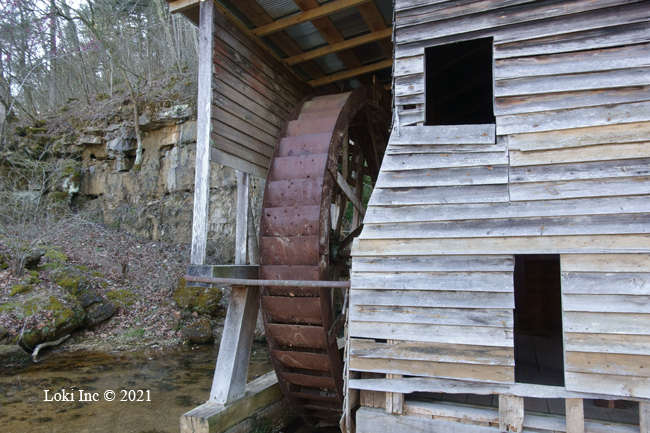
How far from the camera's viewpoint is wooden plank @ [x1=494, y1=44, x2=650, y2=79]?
10.1 feet

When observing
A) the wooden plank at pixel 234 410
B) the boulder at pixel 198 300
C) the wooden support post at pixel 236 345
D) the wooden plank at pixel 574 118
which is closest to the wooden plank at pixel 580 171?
the wooden plank at pixel 574 118

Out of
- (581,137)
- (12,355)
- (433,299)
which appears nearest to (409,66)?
(581,137)

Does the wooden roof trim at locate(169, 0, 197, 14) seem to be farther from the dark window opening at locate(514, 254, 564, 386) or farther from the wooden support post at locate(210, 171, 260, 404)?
the dark window opening at locate(514, 254, 564, 386)

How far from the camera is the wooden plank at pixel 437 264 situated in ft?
10.2

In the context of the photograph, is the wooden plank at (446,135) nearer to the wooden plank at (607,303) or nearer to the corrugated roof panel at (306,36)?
the wooden plank at (607,303)

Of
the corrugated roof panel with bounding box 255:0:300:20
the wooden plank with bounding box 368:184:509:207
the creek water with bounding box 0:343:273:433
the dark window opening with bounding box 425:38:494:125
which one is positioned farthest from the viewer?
the dark window opening with bounding box 425:38:494:125

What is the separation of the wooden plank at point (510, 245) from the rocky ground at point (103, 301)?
562 cm

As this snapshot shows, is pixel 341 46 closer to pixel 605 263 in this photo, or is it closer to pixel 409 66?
pixel 409 66

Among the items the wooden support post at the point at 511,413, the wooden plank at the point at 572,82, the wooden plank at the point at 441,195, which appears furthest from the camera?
the wooden plank at the point at 441,195

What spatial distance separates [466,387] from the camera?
305 centimetres

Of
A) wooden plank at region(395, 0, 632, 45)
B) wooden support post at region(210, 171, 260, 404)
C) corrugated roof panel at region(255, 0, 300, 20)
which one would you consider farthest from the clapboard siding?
corrugated roof panel at region(255, 0, 300, 20)

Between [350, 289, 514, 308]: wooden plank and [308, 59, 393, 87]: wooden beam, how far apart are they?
11.3ft

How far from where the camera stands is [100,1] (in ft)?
43.5

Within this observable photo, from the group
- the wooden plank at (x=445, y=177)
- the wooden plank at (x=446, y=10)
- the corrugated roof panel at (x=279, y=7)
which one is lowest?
the wooden plank at (x=445, y=177)
